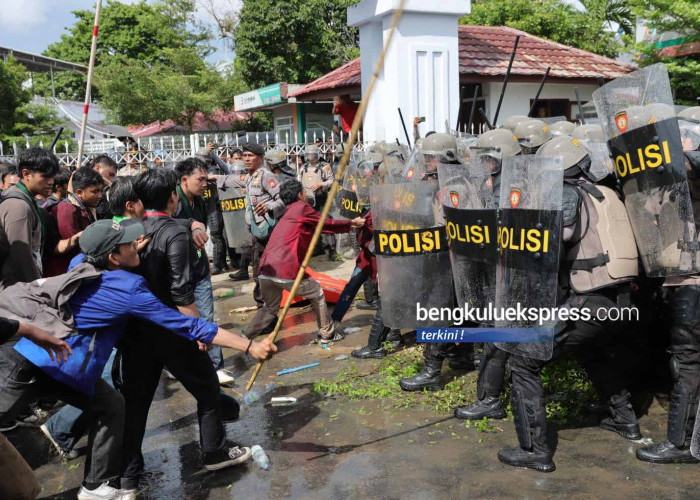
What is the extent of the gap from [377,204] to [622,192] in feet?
6.00

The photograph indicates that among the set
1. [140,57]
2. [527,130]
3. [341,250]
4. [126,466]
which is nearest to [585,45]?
[341,250]

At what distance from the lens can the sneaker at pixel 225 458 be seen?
4.15m

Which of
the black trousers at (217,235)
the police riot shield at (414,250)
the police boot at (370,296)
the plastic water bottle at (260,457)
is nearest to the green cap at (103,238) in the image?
the plastic water bottle at (260,457)

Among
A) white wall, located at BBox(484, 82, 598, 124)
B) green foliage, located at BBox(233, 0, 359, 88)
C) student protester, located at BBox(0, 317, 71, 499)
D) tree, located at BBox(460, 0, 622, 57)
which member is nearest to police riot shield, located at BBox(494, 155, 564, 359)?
student protester, located at BBox(0, 317, 71, 499)

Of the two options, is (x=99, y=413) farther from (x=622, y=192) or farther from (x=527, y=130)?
(x=527, y=130)

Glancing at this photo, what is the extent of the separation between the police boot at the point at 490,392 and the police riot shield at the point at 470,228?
54cm

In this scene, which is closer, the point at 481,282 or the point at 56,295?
the point at 56,295

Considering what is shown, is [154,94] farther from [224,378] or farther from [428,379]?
[428,379]

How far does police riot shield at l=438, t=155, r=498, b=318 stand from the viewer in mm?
4320

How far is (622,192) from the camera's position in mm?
4004

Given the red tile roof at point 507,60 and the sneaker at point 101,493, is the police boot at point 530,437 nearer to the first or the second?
the sneaker at point 101,493

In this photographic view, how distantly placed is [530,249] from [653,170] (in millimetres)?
821

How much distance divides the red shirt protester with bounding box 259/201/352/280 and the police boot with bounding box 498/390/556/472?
2973 millimetres

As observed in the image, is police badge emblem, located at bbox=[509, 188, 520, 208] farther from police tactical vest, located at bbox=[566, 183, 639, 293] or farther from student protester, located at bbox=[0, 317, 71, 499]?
student protester, located at bbox=[0, 317, 71, 499]
